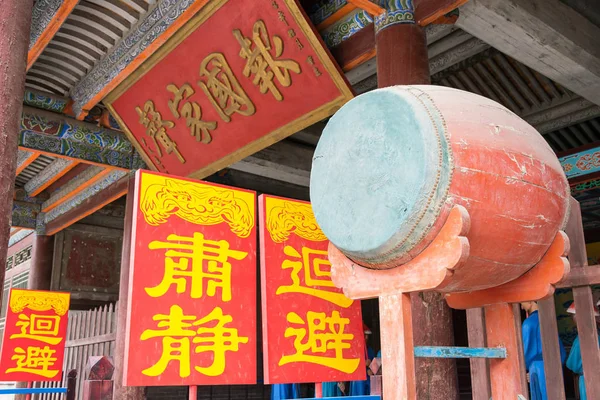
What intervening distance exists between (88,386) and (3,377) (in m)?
3.18

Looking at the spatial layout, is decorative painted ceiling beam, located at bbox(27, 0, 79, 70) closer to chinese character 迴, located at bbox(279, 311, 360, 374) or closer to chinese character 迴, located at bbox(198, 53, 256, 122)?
chinese character 迴, located at bbox(198, 53, 256, 122)

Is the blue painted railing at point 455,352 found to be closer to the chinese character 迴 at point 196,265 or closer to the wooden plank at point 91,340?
the chinese character 迴 at point 196,265

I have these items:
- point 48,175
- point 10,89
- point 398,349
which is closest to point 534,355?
point 398,349

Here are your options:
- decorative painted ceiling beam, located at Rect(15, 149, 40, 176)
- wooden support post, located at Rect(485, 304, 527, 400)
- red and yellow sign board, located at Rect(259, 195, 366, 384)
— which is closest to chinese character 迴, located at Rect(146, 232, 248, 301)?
red and yellow sign board, located at Rect(259, 195, 366, 384)

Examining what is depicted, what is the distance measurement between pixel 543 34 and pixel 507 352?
9.23ft

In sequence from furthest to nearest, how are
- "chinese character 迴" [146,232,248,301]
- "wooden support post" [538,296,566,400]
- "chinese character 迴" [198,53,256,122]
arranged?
"chinese character 迴" [198,53,256,122]
"chinese character 迴" [146,232,248,301]
"wooden support post" [538,296,566,400]

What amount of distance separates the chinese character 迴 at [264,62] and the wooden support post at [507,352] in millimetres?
2588

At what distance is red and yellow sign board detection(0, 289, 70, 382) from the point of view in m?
5.33

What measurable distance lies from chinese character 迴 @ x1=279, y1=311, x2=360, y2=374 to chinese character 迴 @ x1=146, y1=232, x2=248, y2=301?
14.3 inches

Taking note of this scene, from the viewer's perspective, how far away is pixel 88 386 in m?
2.66

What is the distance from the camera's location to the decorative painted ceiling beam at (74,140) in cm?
570

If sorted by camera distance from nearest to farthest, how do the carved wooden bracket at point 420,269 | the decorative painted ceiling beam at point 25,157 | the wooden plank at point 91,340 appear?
1. the carved wooden bracket at point 420,269
2. the wooden plank at point 91,340
3. the decorative painted ceiling beam at point 25,157

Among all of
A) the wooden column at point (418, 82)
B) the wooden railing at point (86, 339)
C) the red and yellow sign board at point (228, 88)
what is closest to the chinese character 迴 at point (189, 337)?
the wooden column at point (418, 82)

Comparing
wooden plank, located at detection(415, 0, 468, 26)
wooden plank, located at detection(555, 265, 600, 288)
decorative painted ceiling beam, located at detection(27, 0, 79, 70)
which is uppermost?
decorative painted ceiling beam, located at detection(27, 0, 79, 70)
